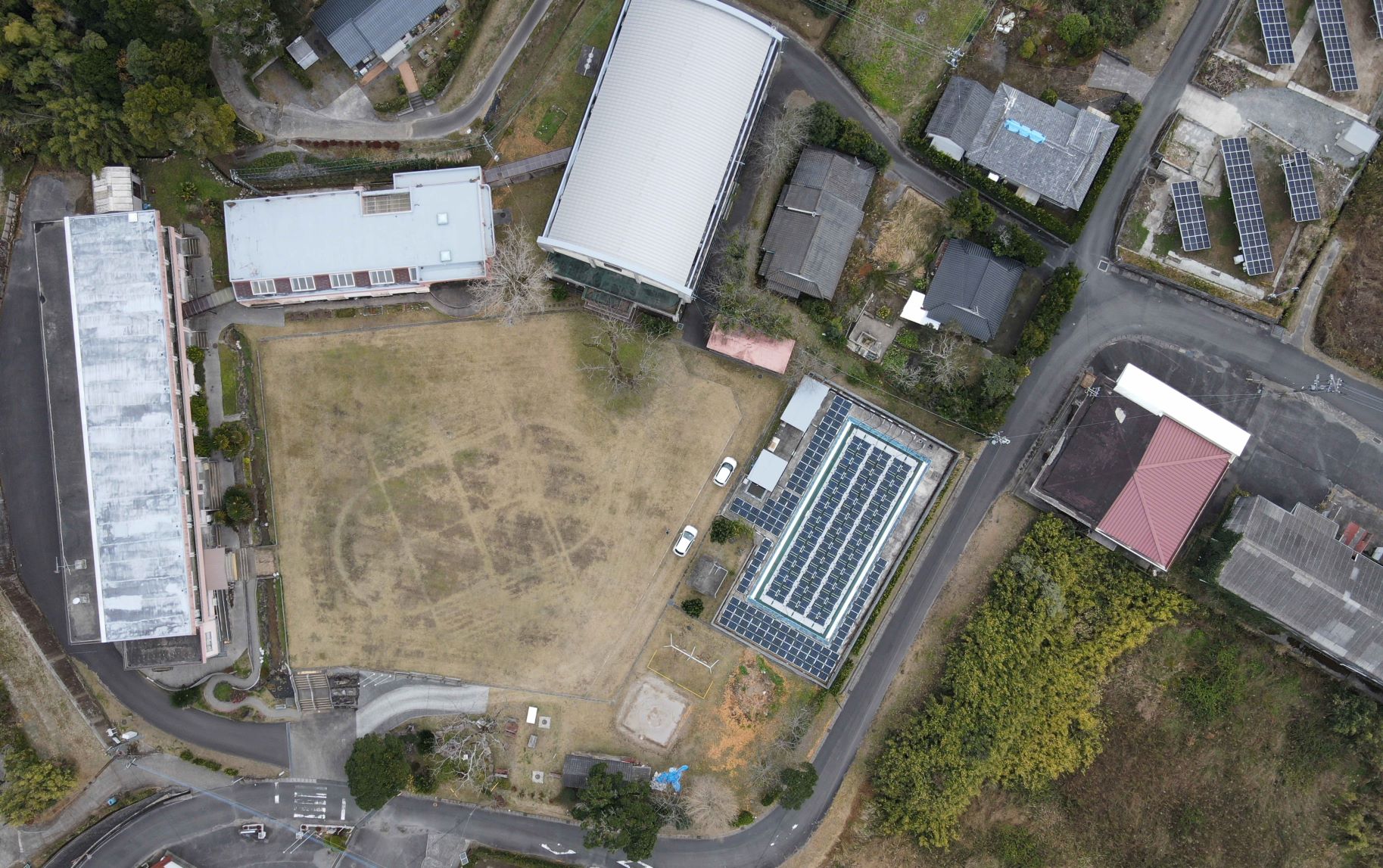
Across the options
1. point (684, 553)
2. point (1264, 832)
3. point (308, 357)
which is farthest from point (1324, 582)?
point (308, 357)

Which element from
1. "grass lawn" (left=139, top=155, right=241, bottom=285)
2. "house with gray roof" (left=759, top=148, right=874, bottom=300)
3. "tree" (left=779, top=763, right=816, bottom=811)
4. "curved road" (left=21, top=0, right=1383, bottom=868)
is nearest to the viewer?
"tree" (left=779, top=763, right=816, bottom=811)

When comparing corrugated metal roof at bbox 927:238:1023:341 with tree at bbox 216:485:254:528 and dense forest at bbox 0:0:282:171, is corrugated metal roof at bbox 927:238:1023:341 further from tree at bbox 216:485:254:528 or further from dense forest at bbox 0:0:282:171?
tree at bbox 216:485:254:528

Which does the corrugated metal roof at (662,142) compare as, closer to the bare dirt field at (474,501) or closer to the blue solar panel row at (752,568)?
the bare dirt field at (474,501)

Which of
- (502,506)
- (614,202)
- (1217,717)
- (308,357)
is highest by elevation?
(614,202)

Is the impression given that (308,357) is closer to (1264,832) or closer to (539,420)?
(539,420)

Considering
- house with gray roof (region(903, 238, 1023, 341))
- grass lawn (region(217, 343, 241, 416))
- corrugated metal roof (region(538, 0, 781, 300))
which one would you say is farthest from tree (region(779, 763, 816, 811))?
grass lawn (region(217, 343, 241, 416))

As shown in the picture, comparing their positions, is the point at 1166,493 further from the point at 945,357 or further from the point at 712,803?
the point at 712,803

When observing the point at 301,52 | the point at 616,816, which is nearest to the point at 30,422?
the point at 301,52
